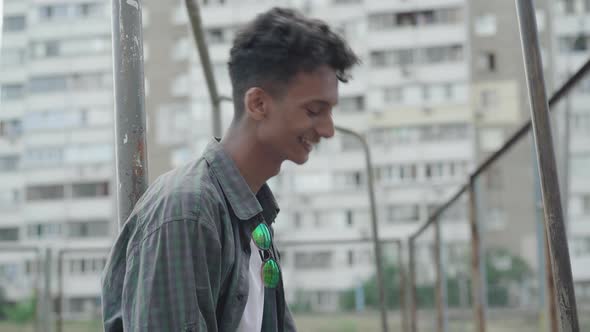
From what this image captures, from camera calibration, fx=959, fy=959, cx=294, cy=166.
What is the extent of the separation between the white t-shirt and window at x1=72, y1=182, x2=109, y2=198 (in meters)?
35.7

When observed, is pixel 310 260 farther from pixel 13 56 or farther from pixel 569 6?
pixel 13 56

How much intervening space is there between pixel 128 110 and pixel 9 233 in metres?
38.4

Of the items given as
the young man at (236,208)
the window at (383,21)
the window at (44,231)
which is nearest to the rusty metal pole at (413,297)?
the young man at (236,208)

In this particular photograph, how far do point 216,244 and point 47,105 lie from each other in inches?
1493

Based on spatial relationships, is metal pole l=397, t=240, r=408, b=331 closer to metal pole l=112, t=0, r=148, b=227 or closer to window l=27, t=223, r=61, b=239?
metal pole l=112, t=0, r=148, b=227

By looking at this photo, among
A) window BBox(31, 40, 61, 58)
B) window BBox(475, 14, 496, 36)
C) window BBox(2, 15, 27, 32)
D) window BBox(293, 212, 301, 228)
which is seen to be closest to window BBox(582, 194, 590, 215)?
window BBox(293, 212, 301, 228)

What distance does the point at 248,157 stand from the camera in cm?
122

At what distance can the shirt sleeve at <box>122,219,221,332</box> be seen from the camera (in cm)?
103

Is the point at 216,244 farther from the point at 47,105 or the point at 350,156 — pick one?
the point at 47,105

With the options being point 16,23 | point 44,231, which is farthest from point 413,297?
point 16,23

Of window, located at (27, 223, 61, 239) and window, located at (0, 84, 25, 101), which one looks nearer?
window, located at (27, 223, 61, 239)

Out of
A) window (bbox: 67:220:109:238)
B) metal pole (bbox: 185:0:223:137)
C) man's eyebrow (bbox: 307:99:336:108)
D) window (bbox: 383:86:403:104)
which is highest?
window (bbox: 383:86:403:104)

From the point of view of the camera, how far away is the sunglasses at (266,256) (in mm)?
1221

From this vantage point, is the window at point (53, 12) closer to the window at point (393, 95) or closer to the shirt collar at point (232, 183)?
the window at point (393, 95)
